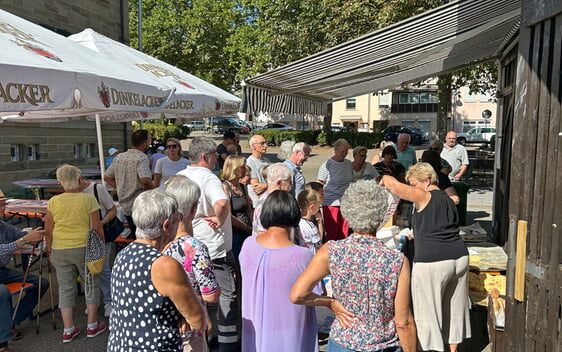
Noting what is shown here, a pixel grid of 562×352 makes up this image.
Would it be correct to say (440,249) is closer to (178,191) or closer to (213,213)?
(213,213)

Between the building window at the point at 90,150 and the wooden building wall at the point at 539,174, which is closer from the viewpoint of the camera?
the wooden building wall at the point at 539,174

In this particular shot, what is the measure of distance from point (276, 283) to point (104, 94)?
2.68 m

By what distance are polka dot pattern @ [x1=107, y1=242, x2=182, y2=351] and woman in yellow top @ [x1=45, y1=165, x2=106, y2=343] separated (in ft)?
6.36

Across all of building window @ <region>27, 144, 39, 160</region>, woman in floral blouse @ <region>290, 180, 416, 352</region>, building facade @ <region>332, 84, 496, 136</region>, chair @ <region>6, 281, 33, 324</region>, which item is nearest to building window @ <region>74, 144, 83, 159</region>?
building window @ <region>27, 144, 39, 160</region>

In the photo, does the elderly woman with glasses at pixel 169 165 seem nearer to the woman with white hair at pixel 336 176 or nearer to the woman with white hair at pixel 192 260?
the woman with white hair at pixel 336 176

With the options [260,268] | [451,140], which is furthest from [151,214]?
[451,140]

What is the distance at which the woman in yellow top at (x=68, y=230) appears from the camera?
387 centimetres

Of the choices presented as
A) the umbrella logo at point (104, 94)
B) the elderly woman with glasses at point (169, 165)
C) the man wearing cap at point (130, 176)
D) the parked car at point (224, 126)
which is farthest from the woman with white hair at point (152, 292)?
the parked car at point (224, 126)

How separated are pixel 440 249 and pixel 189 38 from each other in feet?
93.0

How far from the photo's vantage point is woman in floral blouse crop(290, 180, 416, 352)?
217cm

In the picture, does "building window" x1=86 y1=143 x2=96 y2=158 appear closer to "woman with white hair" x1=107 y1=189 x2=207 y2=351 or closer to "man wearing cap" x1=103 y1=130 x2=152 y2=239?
"man wearing cap" x1=103 y1=130 x2=152 y2=239

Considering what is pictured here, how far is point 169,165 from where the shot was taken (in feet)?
20.4

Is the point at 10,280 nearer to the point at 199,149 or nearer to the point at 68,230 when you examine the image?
the point at 68,230

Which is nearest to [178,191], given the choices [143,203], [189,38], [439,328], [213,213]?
[143,203]
